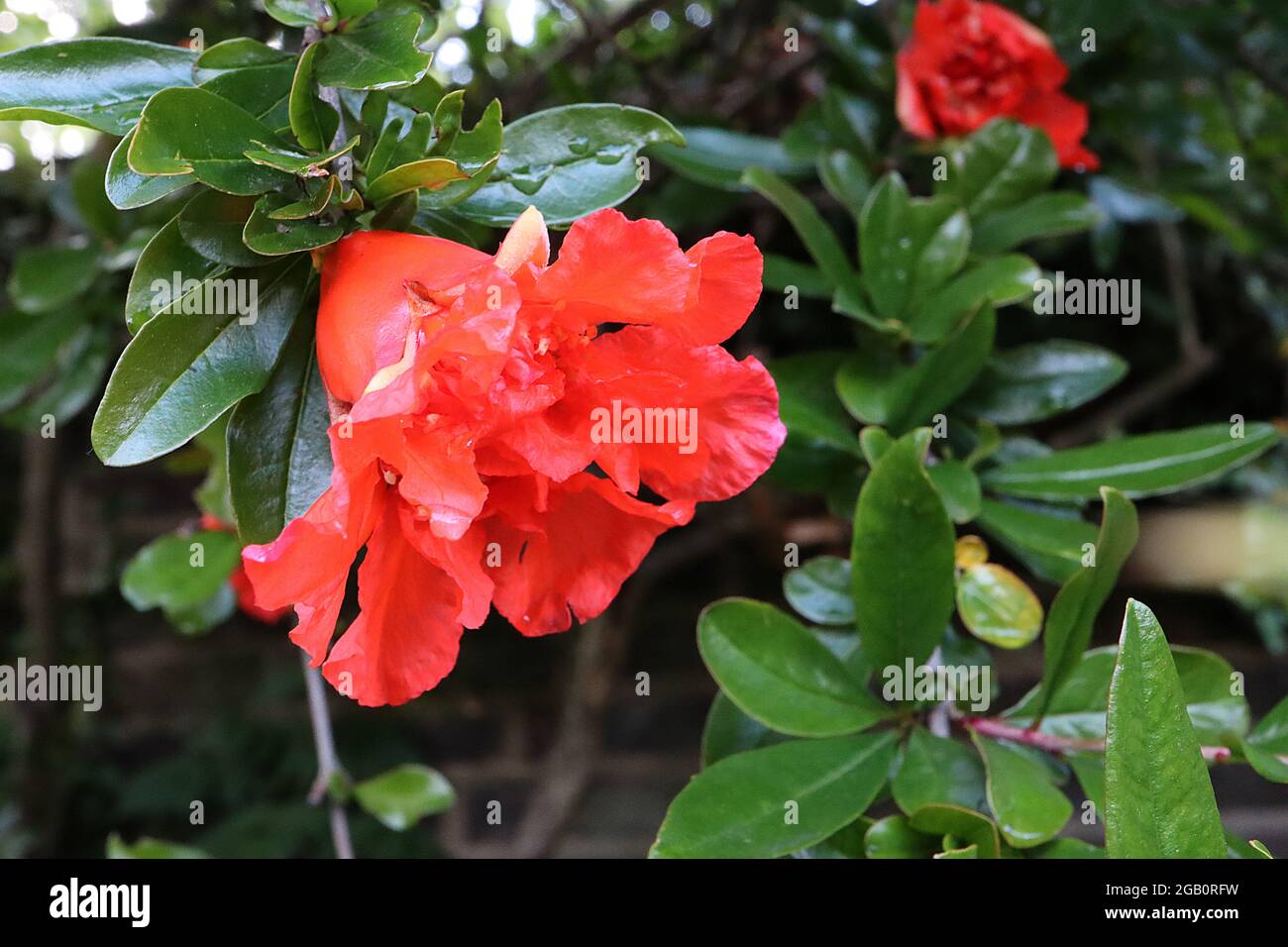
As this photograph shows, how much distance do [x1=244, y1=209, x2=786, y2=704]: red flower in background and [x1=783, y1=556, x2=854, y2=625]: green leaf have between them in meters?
0.23

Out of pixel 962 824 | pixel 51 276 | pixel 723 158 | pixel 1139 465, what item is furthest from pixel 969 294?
pixel 51 276

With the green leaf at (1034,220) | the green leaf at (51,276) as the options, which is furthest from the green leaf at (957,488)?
the green leaf at (51,276)

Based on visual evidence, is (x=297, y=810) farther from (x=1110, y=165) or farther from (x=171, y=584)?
(x=1110, y=165)

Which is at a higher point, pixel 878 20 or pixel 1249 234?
pixel 878 20

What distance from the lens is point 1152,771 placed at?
455mm

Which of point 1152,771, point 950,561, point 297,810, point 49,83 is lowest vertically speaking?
point 297,810

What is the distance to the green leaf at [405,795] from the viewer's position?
3.23 ft

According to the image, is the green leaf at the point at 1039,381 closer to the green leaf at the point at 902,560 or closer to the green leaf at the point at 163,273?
the green leaf at the point at 902,560

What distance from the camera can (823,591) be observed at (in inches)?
28.3

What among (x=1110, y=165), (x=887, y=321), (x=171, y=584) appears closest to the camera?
(x=887, y=321)

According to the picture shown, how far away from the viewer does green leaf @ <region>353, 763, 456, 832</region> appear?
99 cm

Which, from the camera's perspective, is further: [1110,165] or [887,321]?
[1110,165]

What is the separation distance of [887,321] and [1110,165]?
0.64 m
